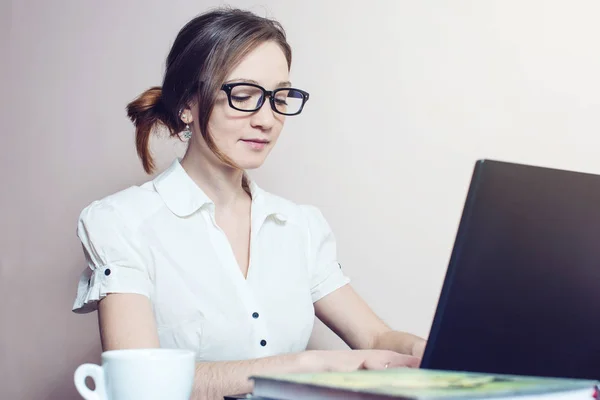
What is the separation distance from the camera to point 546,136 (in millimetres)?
1888

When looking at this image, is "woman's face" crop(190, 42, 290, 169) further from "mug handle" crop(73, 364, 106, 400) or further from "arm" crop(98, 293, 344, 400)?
"mug handle" crop(73, 364, 106, 400)

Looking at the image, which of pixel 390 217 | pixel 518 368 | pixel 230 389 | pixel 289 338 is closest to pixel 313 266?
pixel 289 338

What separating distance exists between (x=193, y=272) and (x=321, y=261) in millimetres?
381

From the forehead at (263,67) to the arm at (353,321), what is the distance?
0.55 meters

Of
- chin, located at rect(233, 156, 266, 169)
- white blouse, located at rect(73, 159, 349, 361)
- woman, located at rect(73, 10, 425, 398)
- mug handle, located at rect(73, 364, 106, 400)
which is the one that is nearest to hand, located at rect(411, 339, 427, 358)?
woman, located at rect(73, 10, 425, 398)

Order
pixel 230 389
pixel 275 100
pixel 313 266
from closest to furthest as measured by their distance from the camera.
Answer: pixel 230 389 < pixel 275 100 < pixel 313 266

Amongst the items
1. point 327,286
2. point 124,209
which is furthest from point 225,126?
point 327,286

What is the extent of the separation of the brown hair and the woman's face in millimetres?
14

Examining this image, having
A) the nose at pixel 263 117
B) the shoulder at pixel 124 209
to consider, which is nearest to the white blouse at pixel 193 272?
the shoulder at pixel 124 209

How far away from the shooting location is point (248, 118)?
143cm

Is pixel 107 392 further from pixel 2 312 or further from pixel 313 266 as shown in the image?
pixel 2 312

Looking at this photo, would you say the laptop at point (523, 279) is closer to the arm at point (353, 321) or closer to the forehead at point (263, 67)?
the arm at point (353, 321)

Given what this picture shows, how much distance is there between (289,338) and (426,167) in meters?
0.72

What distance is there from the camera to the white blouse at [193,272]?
135cm
